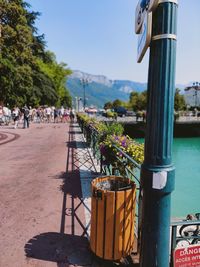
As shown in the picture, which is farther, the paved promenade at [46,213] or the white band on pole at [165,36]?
the paved promenade at [46,213]

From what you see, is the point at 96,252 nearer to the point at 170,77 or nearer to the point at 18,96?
the point at 170,77

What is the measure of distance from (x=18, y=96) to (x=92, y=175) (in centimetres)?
3047

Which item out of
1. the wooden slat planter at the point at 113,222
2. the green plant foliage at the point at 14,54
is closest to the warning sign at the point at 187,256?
the wooden slat planter at the point at 113,222

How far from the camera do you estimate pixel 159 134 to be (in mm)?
2451

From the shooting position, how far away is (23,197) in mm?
5840

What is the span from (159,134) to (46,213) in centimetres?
322

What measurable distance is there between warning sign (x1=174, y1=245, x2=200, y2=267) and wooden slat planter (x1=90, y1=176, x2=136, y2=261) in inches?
29.7

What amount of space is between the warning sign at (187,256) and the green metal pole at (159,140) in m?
0.12

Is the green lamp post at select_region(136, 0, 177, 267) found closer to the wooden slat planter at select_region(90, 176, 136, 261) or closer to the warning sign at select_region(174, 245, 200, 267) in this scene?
the warning sign at select_region(174, 245, 200, 267)

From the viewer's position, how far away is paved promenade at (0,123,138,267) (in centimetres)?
361

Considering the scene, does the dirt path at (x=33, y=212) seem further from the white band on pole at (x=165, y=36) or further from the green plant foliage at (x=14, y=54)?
the green plant foliage at (x=14, y=54)

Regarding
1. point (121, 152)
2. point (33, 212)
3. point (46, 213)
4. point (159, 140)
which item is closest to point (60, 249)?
point (46, 213)

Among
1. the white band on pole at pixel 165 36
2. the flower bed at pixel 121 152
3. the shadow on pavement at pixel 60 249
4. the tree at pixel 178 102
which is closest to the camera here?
the white band on pole at pixel 165 36

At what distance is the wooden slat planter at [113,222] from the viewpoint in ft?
10.5
